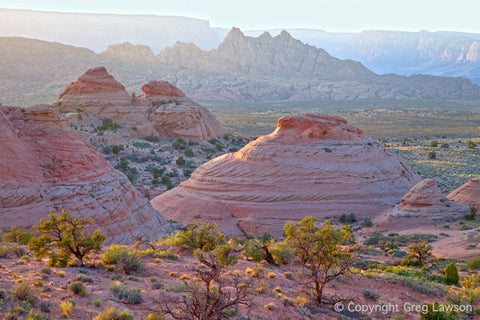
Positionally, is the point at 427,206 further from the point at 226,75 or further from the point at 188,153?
the point at 226,75

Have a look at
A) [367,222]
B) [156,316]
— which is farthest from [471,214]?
[156,316]

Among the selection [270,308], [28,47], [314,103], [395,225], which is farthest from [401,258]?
[28,47]

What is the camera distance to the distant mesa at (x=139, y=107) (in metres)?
47.7

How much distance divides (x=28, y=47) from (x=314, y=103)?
105 meters

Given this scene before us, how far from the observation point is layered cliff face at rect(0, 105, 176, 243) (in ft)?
49.2

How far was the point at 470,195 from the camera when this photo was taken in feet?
83.0

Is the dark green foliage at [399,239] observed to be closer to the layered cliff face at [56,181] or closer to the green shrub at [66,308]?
the layered cliff face at [56,181]

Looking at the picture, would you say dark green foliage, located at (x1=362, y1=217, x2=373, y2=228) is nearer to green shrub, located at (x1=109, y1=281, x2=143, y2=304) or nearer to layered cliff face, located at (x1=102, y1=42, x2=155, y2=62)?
green shrub, located at (x1=109, y1=281, x2=143, y2=304)

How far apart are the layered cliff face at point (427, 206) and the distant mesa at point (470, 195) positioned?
4.61ft

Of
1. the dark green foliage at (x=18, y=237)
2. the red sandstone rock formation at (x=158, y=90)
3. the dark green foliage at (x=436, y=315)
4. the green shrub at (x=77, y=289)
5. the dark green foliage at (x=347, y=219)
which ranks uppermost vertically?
the red sandstone rock formation at (x=158, y=90)

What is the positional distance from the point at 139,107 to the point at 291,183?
31.7m

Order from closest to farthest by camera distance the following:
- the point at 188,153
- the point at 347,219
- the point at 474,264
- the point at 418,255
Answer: the point at 474,264 < the point at 418,255 < the point at 347,219 < the point at 188,153

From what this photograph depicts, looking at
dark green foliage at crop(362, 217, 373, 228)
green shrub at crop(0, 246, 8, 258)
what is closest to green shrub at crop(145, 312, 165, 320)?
green shrub at crop(0, 246, 8, 258)

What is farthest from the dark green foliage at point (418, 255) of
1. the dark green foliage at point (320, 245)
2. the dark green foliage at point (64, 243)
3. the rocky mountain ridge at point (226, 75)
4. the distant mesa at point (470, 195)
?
the rocky mountain ridge at point (226, 75)
